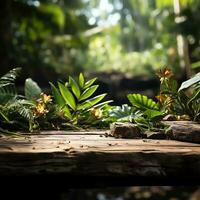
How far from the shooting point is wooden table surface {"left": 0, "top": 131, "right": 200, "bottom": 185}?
198 centimetres

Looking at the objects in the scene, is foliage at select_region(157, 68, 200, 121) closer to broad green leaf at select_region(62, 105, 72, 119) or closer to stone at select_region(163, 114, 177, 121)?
stone at select_region(163, 114, 177, 121)

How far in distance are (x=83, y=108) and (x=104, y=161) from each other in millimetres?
1362

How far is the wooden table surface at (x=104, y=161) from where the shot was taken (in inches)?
77.8

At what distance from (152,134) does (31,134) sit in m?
0.91

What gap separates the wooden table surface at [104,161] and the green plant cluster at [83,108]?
0.65 metres

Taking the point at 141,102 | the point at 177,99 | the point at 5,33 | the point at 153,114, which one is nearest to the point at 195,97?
the point at 177,99

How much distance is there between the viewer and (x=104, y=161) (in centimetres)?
206

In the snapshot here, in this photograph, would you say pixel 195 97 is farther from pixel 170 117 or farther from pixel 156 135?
pixel 156 135

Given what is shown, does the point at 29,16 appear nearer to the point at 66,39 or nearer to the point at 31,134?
the point at 66,39

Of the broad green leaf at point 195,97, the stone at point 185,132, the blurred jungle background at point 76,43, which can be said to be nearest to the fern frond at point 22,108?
the stone at point 185,132

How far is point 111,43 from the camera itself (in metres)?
20.2

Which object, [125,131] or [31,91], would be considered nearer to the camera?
[125,131]

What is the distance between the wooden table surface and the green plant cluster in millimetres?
648

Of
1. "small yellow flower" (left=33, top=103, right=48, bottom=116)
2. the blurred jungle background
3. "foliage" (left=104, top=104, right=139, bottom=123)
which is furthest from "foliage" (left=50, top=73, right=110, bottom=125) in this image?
the blurred jungle background
